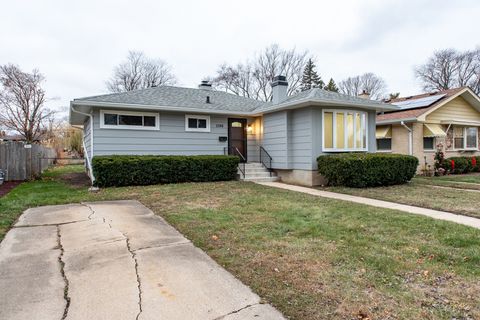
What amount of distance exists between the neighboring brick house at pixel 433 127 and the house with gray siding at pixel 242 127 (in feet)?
13.0

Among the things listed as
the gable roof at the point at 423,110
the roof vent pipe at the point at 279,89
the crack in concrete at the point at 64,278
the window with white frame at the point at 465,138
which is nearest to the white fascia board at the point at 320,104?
the roof vent pipe at the point at 279,89

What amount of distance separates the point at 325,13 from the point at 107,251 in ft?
54.5

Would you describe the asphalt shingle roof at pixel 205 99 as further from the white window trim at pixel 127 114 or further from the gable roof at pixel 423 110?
the gable roof at pixel 423 110

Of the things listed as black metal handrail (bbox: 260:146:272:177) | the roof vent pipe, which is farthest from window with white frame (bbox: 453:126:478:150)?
black metal handrail (bbox: 260:146:272:177)

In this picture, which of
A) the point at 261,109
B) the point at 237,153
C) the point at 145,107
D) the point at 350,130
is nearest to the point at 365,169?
the point at 350,130

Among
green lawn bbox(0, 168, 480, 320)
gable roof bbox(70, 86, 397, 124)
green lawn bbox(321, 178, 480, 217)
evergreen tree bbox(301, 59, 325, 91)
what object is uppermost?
evergreen tree bbox(301, 59, 325, 91)

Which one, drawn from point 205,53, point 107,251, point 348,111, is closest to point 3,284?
point 107,251

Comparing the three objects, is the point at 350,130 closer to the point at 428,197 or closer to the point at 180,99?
the point at 428,197

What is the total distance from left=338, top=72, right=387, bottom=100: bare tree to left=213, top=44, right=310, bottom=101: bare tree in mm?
10743

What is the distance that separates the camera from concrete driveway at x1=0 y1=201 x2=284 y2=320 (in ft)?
7.72

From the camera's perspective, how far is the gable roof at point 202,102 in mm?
10406

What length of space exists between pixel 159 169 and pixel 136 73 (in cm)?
2954

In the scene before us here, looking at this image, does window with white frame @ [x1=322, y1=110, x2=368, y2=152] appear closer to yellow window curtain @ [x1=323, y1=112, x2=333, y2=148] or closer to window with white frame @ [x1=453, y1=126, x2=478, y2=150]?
yellow window curtain @ [x1=323, y1=112, x2=333, y2=148]

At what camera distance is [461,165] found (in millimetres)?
15281
